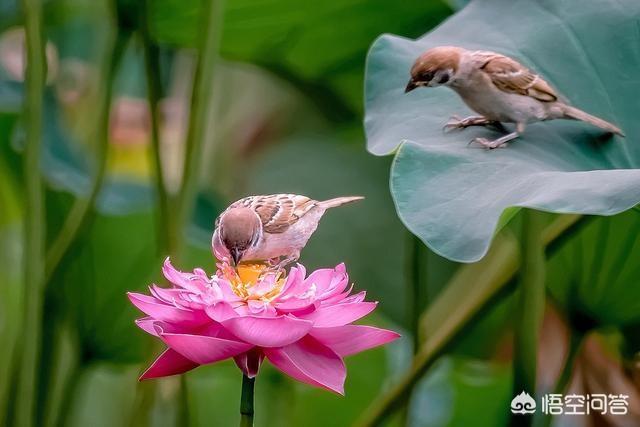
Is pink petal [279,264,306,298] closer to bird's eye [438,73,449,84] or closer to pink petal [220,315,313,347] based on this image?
pink petal [220,315,313,347]

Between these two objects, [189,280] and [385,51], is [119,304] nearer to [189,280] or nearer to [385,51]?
[385,51]

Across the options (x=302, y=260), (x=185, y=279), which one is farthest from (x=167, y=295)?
(x=302, y=260)

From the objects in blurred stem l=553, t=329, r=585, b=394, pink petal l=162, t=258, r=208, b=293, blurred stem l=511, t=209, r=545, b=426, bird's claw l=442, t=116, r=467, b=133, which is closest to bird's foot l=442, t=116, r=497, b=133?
bird's claw l=442, t=116, r=467, b=133

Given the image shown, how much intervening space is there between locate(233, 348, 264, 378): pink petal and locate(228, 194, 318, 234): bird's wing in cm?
15

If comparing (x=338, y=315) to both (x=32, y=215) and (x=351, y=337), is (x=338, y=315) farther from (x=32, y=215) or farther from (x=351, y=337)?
(x=32, y=215)

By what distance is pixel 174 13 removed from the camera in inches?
38.6

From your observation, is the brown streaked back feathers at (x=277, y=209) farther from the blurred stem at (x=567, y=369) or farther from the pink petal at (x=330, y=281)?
the blurred stem at (x=567, y=369)

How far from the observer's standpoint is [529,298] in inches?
25.3

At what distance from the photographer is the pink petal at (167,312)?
448 millimetres

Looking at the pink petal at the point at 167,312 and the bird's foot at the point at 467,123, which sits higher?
the pink petal at the point at 167,312

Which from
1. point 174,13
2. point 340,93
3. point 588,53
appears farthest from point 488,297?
point 340,93

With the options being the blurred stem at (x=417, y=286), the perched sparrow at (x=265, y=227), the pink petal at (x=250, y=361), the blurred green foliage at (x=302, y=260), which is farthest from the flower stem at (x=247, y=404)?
the blurred stem at (x=417, y=286)

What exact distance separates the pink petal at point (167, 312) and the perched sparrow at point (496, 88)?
29 cm

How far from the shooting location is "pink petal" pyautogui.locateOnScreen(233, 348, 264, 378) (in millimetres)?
435
